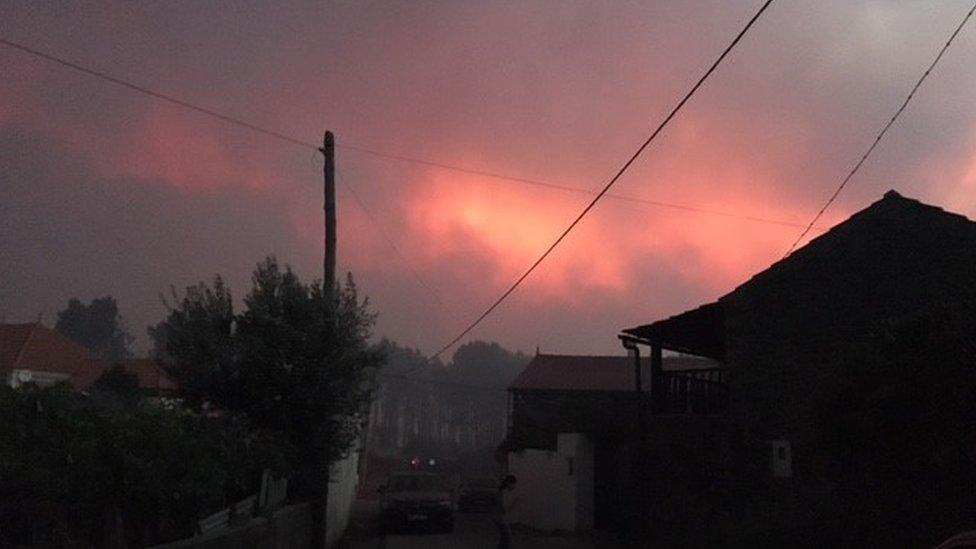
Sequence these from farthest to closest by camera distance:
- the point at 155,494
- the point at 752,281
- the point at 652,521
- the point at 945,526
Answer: the point at 652,521
the point at 752,281
the point at 945,526
the point at 155,494

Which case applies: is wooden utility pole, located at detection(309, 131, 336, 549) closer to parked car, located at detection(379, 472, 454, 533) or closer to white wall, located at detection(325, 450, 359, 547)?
white wall, located at detection(325, 450, 359, 547)

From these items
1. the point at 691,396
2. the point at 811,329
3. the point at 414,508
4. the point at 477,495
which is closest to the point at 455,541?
the point at 414,508

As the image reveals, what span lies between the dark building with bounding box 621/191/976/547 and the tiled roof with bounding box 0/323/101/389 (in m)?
33.3

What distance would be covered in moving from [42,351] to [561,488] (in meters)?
30.0

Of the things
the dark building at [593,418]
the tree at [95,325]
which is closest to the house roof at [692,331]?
the dark building at [593,418]

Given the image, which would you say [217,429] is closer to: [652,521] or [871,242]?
[652,521]

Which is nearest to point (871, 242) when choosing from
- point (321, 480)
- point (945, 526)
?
point (945, 526)

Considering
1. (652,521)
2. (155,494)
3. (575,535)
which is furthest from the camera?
(575,535)

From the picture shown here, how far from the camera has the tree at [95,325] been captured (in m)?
121

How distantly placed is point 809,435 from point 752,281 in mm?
3025

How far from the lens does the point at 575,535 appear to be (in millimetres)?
24797

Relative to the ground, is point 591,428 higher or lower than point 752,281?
lower

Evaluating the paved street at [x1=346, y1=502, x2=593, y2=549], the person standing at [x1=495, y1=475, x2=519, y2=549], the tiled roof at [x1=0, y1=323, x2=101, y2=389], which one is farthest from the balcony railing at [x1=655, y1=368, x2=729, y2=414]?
the tiled roof at [x1=0, y1=323, x2=101, y2=389]

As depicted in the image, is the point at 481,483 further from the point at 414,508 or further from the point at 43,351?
the point at 43,351
